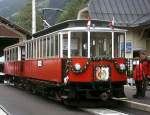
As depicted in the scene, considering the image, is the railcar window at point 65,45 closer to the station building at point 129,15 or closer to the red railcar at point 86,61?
the red railcar at point 86,61

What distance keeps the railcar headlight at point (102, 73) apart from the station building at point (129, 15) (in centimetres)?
1894

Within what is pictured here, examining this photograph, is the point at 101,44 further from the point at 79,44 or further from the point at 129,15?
the point at 129,15

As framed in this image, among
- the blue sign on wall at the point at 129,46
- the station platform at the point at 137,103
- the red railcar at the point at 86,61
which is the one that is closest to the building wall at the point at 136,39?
the blue sign on wall at the point at 129,46

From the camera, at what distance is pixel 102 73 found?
1853 cm

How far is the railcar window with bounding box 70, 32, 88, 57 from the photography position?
62.0ft

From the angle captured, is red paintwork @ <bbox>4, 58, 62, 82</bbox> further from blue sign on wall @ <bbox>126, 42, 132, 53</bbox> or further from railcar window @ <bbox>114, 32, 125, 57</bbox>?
blue sign on wall @ <bbox>126, 42, 132, 53</bbox>

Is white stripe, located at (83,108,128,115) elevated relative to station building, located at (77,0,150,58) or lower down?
lower down

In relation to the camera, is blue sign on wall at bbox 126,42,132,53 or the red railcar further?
blue sign on wall at bbox 126,42,132,53

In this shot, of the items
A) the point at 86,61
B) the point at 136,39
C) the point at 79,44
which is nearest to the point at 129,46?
the point at 136,39

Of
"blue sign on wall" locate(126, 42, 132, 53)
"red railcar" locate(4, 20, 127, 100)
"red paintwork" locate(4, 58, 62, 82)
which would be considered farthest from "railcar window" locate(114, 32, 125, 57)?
"blue sign on wall" locate(126, 42, 132, 53)

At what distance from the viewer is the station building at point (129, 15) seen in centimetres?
3886

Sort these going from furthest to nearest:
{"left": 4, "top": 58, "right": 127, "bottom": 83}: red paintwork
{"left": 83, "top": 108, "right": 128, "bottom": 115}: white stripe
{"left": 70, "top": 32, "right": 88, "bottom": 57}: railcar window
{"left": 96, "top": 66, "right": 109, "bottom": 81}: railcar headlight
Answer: {"left": 70, "top": 32, "right": 88, "bottom": 57}: railcar window, {"left": 96, "top": 66, "right": 109, "bottom": 81}: railcar headlight, {"left": 4, "top": 58, "right": 127, "bottom": 83}: red paintwork, {"left": 83, "top": 108, "right": 128, "bottom": 115}: white stripe

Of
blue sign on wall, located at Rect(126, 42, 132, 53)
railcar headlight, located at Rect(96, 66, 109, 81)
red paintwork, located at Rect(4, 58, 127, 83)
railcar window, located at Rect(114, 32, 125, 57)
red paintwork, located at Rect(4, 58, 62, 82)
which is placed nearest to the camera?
red paintwork, located at Rect(4, 58, 127, 83)

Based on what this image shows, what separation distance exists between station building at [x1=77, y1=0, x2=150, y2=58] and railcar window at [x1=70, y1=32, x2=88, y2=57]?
61.2 ft
